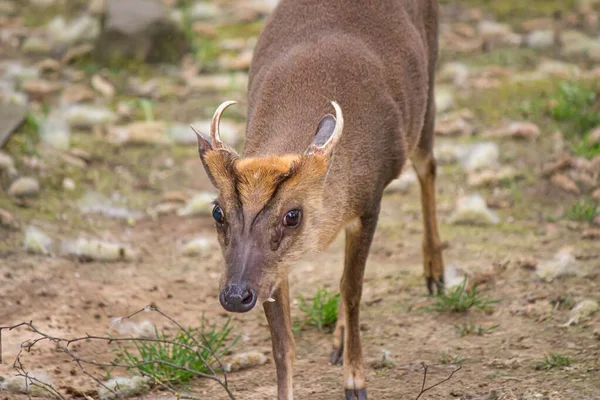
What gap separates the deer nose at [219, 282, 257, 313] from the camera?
12.6 feet

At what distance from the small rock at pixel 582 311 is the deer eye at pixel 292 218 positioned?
1870 millimetres

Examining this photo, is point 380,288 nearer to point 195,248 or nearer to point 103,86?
point 195,248

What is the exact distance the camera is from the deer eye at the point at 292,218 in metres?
4.09

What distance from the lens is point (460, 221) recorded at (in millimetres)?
6945

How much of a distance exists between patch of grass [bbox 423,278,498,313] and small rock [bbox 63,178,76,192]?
2.90 meters

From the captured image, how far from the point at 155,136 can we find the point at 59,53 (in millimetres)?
2357

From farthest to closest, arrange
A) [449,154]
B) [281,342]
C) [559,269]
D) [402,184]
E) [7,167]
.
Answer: [449,154], [402,184], [7,167], [559,269], [281,342]

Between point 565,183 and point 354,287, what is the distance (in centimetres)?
293

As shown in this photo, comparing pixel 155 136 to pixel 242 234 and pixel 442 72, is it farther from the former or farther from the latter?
pixel 242 234

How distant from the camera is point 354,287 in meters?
4.80

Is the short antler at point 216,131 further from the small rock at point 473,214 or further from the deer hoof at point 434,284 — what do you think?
the small rock at point 473,214

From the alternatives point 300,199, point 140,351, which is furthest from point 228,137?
point 300,199

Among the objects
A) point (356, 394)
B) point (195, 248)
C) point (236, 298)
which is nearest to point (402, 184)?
point (195, 248)

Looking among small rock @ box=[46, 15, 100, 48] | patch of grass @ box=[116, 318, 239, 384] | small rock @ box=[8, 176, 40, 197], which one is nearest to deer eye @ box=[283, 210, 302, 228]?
patch of grass @ box=[116, 318, 239, 384]
